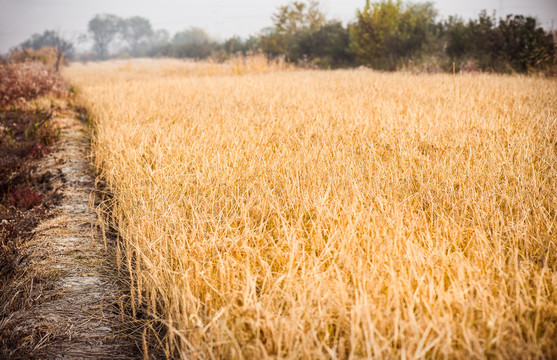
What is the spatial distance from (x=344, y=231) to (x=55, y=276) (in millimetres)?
1640

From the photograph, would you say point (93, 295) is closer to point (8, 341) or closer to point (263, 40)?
point (8, 341)

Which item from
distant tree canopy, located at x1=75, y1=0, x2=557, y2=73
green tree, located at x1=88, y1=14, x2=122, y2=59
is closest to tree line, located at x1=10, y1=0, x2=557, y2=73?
distant tree canopy, located at x1=75, y1=0, x2=557, y2=73

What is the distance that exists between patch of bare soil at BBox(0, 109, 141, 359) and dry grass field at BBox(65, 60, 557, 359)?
184mm

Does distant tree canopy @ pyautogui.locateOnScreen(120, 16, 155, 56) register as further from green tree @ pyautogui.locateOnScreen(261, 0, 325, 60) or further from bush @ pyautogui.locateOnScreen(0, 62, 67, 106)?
bush @ pyautogui.locateOnScreen(0, 62, 67, 106)

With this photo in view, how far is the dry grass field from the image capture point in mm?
1190

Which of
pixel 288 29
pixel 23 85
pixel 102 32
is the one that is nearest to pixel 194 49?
pixel 288 29

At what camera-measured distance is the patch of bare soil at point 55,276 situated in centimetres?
151

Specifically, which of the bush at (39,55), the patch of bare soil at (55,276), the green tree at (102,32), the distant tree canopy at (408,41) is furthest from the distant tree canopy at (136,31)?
the patch of bare soil at (55,276)

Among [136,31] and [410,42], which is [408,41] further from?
[136,31]

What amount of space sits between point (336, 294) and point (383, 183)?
1176mm

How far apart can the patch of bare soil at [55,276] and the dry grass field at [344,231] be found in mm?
184

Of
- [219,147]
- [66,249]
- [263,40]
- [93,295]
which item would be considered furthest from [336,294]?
[263,40]

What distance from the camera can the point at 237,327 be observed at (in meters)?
1.23

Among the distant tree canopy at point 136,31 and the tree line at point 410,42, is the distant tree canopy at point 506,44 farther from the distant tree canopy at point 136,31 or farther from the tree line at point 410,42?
the distant tree canopy at point 136,31
